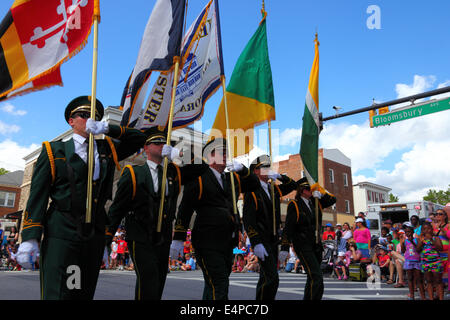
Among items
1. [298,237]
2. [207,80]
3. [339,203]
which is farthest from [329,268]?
[339,203]

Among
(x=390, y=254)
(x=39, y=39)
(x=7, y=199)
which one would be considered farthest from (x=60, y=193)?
(x=7, y=199)

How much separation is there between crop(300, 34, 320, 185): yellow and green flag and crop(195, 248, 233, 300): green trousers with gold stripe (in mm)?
2749

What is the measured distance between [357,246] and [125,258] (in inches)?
453

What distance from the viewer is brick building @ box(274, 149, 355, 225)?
43.2m

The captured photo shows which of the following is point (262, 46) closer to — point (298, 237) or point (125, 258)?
point (298, 237)

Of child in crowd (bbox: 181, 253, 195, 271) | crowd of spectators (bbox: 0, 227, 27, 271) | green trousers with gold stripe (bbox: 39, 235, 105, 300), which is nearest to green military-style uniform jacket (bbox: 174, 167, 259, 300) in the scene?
green trousers with gold stripe (bbox: 39, 235, 105, 300)

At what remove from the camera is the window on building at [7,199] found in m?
56.9

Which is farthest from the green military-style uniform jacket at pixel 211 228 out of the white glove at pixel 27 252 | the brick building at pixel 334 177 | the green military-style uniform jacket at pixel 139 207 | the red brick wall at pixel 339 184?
the red brick wall at pixel 339 184

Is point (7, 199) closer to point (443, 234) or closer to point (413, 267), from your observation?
point (413, 267)

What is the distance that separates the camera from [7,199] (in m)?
57.6

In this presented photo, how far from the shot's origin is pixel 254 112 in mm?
6629

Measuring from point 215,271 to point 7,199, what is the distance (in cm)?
6298

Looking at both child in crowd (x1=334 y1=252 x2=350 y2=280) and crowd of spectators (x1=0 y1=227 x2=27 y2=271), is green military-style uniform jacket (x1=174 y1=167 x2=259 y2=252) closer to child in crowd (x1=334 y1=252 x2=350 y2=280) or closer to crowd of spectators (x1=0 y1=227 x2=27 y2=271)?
child in crowd (x1=334 y1=252 x2=350 y2=280)

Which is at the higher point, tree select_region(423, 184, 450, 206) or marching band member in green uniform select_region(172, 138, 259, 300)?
tree select_region(423, 184, 450, 206)
